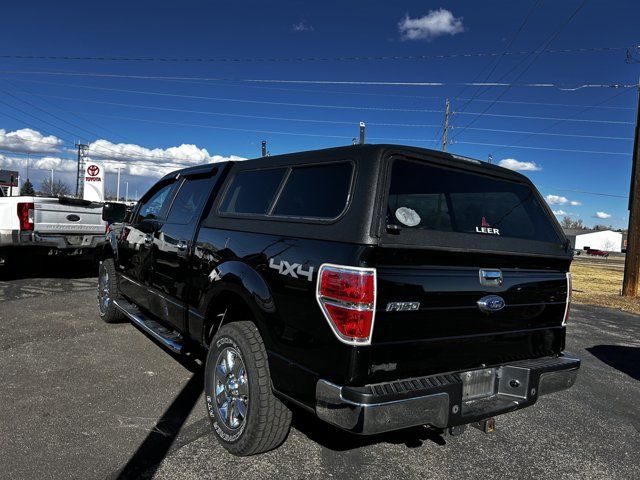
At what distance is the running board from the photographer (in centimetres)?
391

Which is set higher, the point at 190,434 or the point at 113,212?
the point at 113,212

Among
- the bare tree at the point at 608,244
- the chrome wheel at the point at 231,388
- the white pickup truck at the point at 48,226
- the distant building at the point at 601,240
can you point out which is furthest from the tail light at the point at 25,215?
the bare tree at the point at 608,244

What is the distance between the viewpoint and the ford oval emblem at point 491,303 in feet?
8.87

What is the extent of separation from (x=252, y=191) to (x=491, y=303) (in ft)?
6.07

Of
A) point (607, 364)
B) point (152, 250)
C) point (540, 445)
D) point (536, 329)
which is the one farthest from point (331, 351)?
point (607, 364)

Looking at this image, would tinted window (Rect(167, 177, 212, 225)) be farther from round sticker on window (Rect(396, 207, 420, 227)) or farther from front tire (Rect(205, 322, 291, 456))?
round sticker on window (Rect(396, 207, 420, 227))

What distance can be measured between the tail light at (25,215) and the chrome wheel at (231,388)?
22.2 ft

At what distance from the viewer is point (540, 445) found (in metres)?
3.40

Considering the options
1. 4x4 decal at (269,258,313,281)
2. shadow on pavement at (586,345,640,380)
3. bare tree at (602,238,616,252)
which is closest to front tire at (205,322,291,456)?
4x4 decal at (269,258,313,281)

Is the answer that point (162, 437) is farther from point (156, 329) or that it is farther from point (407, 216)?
point (407, 216)

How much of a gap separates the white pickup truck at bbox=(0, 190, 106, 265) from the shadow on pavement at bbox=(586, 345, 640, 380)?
8.76 metres

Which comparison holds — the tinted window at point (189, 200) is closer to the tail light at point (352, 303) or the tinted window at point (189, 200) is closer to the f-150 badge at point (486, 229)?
the tail light at point (352, 303)

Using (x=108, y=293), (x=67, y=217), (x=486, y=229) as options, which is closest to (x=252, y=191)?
(x=486, y=229)

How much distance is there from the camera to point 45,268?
35.5ft
